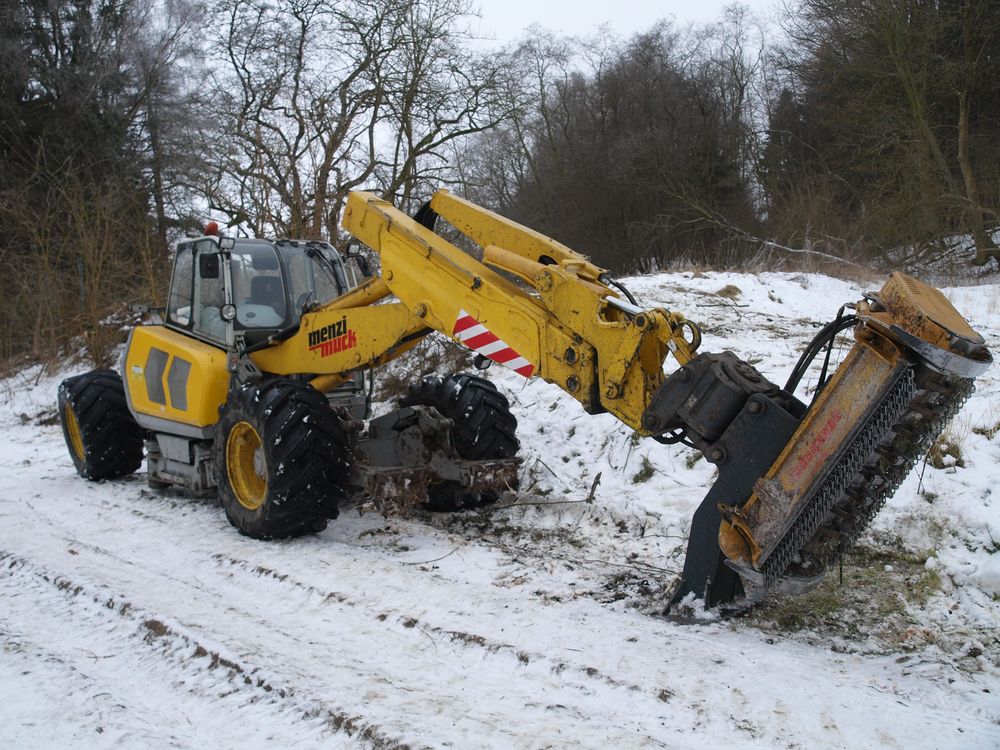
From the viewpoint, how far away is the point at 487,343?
504 cm

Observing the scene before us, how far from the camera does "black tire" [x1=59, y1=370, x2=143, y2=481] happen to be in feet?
28.0

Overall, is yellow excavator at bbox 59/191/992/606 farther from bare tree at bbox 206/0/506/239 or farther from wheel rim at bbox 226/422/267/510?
bare tree at bbox 206/0/506/239

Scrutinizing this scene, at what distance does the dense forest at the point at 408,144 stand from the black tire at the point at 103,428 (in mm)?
5873

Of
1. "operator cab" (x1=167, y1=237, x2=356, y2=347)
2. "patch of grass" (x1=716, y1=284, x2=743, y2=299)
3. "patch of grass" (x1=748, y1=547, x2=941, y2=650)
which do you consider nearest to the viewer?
"patch of grass" (x1=748, y1=547, x2=941, y2=650)

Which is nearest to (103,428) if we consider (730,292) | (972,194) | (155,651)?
(155,651)

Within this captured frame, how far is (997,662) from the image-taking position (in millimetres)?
3805

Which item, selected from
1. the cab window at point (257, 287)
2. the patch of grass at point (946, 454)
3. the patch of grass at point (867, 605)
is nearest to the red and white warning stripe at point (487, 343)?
the patch of grass at point (867, 605)

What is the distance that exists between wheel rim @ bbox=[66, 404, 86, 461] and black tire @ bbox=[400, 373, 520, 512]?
4.24m

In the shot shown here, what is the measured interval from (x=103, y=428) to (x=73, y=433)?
2.72 ft

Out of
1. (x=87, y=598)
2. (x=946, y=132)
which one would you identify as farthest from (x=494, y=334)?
(x=946, y=132)

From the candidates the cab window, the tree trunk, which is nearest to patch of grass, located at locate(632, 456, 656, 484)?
the cab window

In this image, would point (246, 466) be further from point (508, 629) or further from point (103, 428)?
point (508, 629)

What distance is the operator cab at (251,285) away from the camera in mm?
7133

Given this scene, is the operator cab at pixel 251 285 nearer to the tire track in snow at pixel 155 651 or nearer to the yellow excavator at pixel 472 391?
the yellow excavator at pixel 472 391
